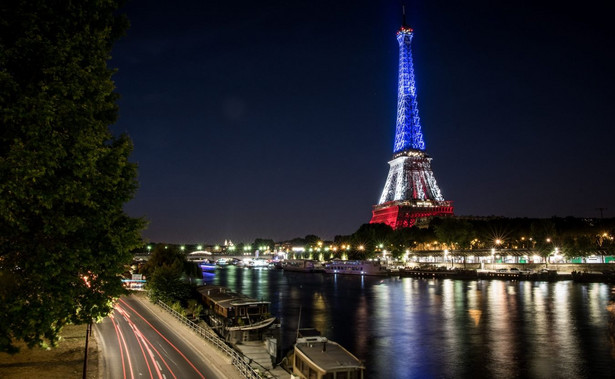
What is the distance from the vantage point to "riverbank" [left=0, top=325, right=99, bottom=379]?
20812 mm

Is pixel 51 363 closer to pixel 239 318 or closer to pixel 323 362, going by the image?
pixel 323 362

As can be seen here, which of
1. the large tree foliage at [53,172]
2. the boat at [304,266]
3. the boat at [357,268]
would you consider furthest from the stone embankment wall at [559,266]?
the large tree foliage at [53,172]

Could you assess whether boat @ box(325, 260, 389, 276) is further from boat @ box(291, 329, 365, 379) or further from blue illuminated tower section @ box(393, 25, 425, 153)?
boat @ box(291, 329, 365, 379)

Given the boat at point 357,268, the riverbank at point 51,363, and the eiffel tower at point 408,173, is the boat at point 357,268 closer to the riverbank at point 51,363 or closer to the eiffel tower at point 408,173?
the eiffel tower at point 408,173

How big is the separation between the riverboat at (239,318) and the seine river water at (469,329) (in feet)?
8.66

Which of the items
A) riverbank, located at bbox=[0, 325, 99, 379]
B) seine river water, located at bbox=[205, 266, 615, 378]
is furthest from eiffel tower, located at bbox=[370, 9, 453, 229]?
riverbank, located at bbox=[0, 325, 99, 379]

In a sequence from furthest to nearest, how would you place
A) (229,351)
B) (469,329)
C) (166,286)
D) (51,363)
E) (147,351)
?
1. (166,286)
2. (469,329)
3. (147,351)
4. (229,351)
5. (51,363)

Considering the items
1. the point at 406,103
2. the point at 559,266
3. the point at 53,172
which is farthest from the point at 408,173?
the point at 53,172

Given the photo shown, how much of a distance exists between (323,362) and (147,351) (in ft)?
32.4

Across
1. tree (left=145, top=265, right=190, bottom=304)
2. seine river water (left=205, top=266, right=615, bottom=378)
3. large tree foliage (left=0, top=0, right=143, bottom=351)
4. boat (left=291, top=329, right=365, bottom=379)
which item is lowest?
seine river water (left=205, top=266, right=615, bottom=378)

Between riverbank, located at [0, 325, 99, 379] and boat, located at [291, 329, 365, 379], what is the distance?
9.85m

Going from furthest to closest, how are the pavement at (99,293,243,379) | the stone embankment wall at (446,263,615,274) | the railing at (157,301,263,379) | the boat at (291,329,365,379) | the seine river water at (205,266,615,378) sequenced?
the stone embankment wall at (446,263,615,274) → the seine river water at (205,266,615,378) → the boat at (291,329,365,379) → the pavement at (99,293,243,379) → the railing at (157,301,263,379)

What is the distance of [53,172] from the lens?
12000mm

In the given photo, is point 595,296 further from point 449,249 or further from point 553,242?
point 449,249
